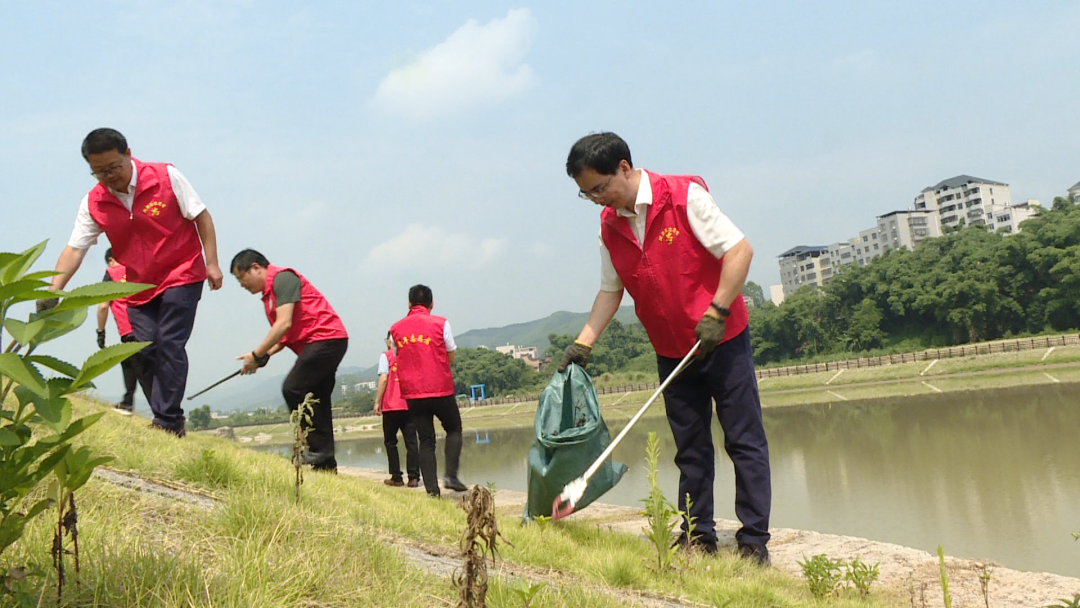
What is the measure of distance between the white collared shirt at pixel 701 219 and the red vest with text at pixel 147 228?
8.13 ft

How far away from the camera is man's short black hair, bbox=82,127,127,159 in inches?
161

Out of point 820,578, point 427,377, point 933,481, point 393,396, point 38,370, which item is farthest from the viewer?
point 393,396

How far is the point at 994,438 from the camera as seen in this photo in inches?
411

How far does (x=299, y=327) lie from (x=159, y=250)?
3.52 feet

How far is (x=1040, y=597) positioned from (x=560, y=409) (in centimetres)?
199

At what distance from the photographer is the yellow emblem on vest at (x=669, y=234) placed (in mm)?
3475

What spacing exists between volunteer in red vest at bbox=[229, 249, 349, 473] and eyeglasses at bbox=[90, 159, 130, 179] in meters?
1.19

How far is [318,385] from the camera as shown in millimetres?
5262

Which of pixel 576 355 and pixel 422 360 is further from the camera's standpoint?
pixel 422 360

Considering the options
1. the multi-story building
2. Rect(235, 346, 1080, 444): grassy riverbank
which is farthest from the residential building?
Rect(235, 346, 1080, 444): grassy riverbank

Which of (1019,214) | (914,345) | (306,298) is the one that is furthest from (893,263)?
(306,298)

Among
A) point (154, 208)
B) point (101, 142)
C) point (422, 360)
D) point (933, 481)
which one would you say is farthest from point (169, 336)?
point (933, 481)

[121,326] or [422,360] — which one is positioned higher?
[121,326]

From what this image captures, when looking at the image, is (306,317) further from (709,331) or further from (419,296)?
(709,331)
